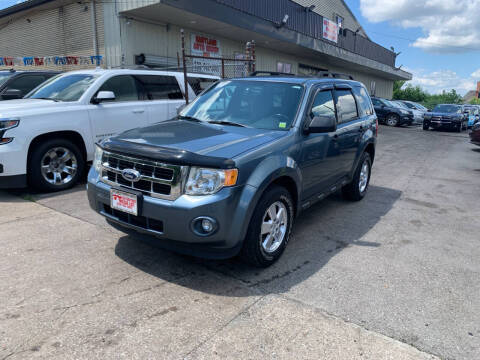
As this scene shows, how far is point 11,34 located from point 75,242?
16.1 metres

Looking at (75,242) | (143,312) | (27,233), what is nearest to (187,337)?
(143,312)

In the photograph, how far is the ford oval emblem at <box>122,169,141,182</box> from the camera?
3145 mm

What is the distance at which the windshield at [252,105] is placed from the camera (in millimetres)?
3988

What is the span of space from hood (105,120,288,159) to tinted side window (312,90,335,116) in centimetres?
75

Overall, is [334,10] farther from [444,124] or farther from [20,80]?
[20,80]

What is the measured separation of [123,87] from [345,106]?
12.8 feet

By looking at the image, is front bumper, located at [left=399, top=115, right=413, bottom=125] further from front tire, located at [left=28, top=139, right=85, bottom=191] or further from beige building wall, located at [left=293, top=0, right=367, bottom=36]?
front tire, located at [left=28, top=139, right=85, bottom=191]

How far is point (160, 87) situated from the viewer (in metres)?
7.30

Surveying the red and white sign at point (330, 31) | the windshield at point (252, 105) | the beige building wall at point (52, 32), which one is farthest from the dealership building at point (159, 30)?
the windshield at point (252, 105)

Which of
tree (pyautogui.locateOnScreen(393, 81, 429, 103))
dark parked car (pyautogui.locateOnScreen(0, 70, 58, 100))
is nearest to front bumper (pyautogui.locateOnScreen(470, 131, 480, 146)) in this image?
dark parked car (pyautogui.locateOnScreen(0, 70, 58, 100))

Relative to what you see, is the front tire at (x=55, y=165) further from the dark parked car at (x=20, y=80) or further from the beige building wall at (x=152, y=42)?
the beige building wall at (x=152, y=42)

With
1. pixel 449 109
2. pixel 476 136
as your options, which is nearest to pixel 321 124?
pixel 476 136

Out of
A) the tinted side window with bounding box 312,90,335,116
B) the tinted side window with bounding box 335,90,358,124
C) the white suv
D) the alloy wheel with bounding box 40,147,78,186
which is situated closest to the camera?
the tinted side window with bounding box 312,90,335,116

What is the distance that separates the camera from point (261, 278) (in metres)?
3.36
